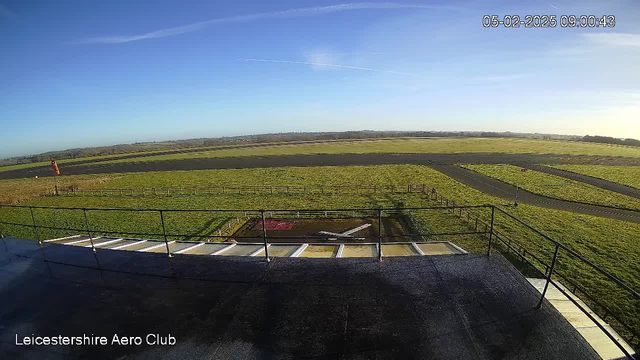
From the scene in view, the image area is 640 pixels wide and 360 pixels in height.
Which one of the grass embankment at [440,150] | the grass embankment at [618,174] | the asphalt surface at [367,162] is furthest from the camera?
the grass embankment at [440,150]

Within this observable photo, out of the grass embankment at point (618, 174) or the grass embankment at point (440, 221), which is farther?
the grass embankment at point (618, 174)

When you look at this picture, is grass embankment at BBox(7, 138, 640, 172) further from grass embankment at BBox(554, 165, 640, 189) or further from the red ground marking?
the red ground marking

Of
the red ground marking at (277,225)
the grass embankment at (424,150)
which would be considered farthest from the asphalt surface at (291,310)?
the grass embankment at (424,150)

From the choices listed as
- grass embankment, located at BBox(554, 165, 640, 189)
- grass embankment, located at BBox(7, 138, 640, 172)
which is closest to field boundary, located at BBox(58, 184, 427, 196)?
grass embankment, located at BBox(554, 165, 640, 189)

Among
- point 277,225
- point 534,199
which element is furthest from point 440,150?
point 277,225

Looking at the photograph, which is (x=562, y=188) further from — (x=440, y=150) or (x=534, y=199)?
(x=440, y=150)

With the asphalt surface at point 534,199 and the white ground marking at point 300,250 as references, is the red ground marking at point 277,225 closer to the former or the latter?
the white ground marking at point 300,250
